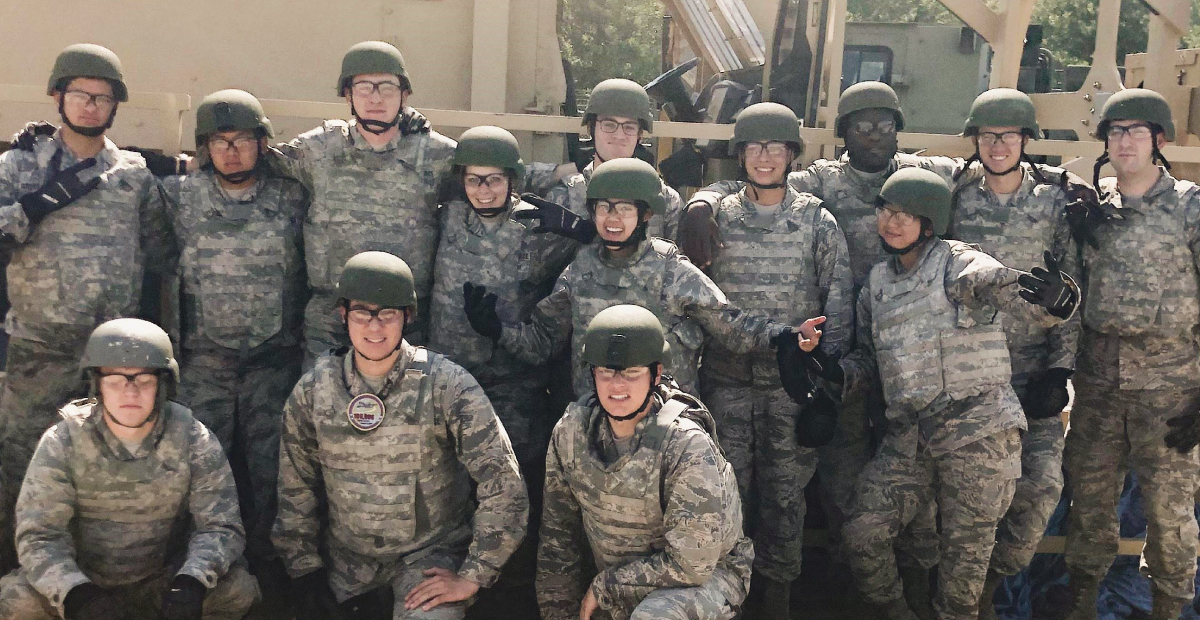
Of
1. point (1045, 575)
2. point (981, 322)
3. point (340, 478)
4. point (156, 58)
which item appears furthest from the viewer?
point (156, 58)

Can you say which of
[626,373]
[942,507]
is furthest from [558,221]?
[942,507]

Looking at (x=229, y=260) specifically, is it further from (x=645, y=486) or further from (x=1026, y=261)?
(x=1026, y=261)

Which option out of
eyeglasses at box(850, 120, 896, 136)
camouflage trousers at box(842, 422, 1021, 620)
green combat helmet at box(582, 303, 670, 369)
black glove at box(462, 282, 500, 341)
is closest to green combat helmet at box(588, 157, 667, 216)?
black glove at box(462, 282, 500, 341)

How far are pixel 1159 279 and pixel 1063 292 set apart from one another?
4.00 feet

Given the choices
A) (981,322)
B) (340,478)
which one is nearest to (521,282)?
(340,478)

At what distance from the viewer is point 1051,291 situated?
4430mm

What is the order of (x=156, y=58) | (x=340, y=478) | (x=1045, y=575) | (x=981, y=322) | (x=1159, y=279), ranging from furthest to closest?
(x=156, y=58)
(x=1045, y=575)
(x=1159, y=279)
(x=981, y=322)
(x=340, y=478)

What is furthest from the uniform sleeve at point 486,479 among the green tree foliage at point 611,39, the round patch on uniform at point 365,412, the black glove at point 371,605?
the green tree foliage at point 611,39

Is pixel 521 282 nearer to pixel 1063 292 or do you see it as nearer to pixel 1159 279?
pixel 1063 292

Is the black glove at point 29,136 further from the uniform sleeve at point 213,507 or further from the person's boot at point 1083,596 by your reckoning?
the person's boot at point 1083,596

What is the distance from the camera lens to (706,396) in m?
5.42

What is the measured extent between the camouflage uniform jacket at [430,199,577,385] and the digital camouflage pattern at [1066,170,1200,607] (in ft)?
8.48

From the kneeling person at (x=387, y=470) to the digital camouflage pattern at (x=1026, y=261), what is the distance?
2286 millimetres

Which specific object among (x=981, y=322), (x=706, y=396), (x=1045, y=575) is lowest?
(x=1045, y=575)
